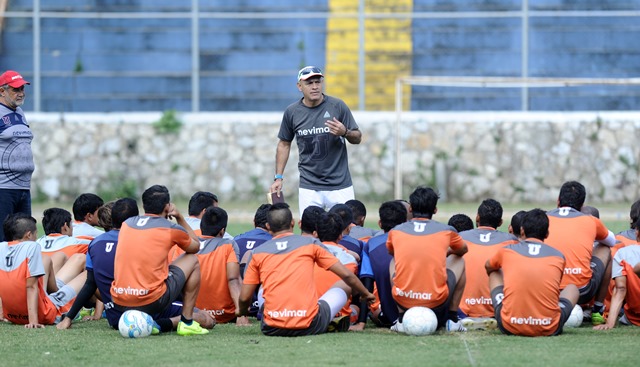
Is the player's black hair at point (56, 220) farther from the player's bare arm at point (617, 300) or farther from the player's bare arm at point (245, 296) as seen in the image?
the player's bare arm at point (617, 300)

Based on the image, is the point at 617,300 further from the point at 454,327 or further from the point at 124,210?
the point at 124,210

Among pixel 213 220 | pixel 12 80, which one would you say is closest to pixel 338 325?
pixel 213 220

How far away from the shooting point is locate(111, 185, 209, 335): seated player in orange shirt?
766 cm

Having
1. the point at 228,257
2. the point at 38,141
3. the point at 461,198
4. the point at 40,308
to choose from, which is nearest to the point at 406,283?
the point at 228,257

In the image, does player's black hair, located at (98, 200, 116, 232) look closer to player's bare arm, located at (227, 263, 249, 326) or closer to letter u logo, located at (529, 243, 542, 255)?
player's bare arm, located at (227, 263, 249, 326)

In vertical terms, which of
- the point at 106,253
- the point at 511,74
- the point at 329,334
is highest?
the point at 511,74

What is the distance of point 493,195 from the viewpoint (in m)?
20.2

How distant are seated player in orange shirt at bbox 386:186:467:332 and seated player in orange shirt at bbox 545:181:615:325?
2.81ft

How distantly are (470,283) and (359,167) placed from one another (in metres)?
12.1

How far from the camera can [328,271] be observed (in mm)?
8109

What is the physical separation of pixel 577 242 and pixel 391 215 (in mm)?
1450

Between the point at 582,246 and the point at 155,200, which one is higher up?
the point at 155,200

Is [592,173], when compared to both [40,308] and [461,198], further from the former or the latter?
[40,308]

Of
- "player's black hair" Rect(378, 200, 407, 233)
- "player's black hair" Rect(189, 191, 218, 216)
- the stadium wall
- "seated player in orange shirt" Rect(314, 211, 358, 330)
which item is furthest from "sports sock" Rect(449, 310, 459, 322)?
the stadium wall
